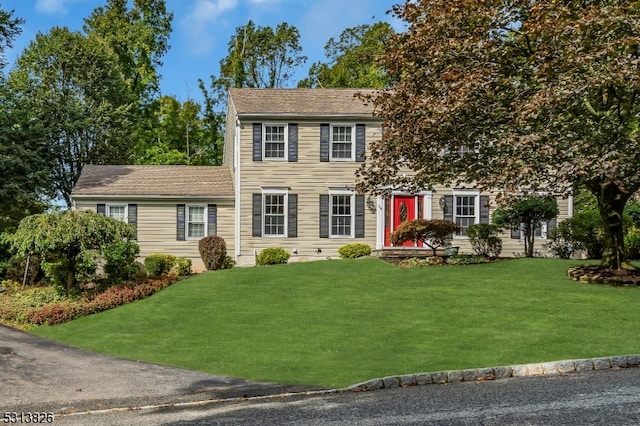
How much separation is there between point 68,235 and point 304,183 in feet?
33.6

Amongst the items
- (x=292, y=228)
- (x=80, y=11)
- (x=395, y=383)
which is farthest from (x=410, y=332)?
(x=80, y=11)

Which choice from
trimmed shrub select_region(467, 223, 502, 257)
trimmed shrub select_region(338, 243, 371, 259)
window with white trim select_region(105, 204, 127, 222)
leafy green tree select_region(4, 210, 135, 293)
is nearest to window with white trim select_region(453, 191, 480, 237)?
trimmed shrub select_region(467, 223, 502, 257)

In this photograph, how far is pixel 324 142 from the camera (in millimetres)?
25062

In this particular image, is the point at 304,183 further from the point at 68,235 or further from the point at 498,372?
the point at 498,372

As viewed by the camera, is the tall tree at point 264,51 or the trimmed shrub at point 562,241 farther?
the tall tree at point 264,51

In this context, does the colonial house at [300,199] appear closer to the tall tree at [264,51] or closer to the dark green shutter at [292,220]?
the dark green shutter at [292,220]

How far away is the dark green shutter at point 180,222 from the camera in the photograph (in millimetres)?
25688

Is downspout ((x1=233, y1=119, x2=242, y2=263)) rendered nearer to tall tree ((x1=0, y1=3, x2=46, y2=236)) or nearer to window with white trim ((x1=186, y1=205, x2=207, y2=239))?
window with white trim ((x1=186, y1=205, x2=207, y2=239))

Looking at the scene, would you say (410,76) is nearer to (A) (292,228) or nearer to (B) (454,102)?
(B) (454,102)

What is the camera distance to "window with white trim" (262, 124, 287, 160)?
24.9 meters

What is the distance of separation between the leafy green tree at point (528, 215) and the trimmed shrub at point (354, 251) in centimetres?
520

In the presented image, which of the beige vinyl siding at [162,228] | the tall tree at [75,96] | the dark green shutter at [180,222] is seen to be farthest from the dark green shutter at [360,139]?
the tall tree at [75,96]

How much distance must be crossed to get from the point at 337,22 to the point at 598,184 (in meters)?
37.4

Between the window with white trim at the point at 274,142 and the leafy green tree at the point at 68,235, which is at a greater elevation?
the window with white trim at the point at 274,142
